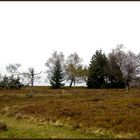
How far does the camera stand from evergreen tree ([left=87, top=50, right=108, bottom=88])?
94312 millimetres

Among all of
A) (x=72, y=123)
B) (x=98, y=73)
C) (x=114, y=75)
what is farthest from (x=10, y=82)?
(x=72, y=123)

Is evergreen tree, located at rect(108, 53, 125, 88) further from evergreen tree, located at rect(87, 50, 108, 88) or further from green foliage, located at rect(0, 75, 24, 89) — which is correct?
green foliage, located at rect(0, 75, 24, 89)

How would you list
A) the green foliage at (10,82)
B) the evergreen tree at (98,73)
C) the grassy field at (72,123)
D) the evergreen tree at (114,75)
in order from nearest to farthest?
the grassy field at (72,123) < the green foliage at (10,82) < the evergreen tree at (114,75) < the evergreen tree at (98,73)

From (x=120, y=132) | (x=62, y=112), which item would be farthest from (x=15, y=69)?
(x=120, y=132)

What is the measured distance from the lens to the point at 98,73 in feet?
309

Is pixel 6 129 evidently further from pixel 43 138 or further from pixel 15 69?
pixel 15 69

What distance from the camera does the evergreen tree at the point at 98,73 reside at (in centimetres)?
9431

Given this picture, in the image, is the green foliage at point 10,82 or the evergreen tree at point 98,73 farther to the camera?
the evergreen tree at point 98,73

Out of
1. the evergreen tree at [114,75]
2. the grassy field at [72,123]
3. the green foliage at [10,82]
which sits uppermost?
the evergreen tree at [114,75]

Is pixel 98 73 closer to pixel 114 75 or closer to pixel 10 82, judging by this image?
pixel 114 75

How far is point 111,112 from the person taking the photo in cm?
2906

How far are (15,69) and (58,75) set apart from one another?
28.1 meters

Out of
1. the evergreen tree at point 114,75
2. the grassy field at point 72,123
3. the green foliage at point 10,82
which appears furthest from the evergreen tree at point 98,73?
the grassy field at point 72,123

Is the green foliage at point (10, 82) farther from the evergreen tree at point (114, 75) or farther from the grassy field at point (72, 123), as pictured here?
the grassy field at point (72, 123)
